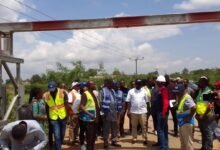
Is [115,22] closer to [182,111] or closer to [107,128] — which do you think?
[107,128]

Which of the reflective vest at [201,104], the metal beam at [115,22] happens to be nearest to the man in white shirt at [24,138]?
the reflective vest at [201,104]

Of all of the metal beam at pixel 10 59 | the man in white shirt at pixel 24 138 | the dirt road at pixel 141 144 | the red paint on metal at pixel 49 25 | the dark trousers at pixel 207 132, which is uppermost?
the red paint on metal at pixel 49 25

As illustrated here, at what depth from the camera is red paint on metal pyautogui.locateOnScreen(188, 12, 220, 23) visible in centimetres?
975

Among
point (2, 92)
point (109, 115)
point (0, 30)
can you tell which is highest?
point (0, 30)

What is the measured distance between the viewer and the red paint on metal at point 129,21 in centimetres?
1011

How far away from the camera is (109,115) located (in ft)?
33.7

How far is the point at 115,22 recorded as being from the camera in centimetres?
1023

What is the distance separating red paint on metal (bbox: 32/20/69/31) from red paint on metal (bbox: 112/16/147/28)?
1.31 m

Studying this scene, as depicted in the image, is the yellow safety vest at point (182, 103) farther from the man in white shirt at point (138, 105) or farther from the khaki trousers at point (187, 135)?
the man in white shirt at point (138, 105)

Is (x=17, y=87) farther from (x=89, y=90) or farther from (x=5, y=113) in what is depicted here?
(x=89, y=90)

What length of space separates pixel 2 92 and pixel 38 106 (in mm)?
2154

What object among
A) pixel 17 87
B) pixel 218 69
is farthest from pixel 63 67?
pixel 17 87

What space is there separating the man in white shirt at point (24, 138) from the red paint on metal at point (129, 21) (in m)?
5.78

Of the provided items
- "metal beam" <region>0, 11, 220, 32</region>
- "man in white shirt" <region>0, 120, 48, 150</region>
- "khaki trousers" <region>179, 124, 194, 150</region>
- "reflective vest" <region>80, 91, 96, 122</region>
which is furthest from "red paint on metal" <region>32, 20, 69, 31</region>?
"man in white shirt" <region>0, 120, 48, 150</region>
